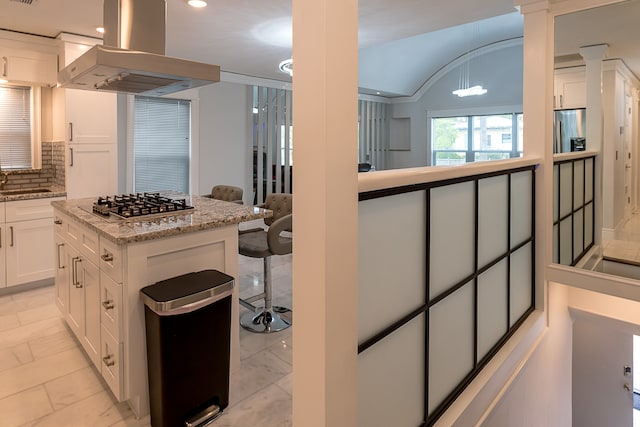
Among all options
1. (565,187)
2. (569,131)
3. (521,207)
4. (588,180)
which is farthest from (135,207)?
(569,131)

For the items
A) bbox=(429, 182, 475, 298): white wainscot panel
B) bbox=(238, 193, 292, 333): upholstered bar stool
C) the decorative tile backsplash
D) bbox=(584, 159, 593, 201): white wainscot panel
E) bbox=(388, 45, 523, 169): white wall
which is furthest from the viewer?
bbox=(388, 45, 523, 169): white wall

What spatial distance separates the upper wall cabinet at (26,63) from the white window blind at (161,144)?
3.52ft

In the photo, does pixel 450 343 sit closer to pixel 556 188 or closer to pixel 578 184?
pixel 556 188

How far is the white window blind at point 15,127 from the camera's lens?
418 cm

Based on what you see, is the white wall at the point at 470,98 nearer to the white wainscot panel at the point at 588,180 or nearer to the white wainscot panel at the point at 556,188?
the white wainscot panel at the point at 588,180

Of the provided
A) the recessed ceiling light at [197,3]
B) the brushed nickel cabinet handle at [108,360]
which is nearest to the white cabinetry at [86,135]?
the recessed ceiling light at [197,3]

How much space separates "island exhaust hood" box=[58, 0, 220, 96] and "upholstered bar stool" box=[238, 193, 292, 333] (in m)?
1.13

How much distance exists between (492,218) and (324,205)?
1.53 metres

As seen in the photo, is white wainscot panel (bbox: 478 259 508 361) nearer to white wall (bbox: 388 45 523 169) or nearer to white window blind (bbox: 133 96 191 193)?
white window blind (bbox: 133 96 191 193)

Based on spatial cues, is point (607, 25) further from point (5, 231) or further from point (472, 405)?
point (5, 231)

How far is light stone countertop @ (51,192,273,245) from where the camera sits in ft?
6.80

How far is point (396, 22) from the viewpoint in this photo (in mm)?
3662

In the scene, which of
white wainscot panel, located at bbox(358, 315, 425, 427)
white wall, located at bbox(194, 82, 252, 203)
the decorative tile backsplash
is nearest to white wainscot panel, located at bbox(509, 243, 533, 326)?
white wainscot panel, located at bbox(358, 315, 425, 427)

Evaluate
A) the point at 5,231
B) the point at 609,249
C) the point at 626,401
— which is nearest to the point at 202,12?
the point at 5,231
